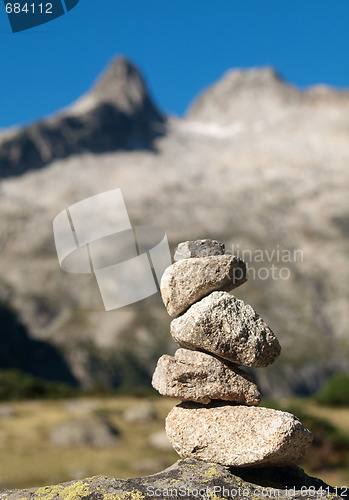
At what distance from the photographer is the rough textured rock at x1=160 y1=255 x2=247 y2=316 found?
898 cm

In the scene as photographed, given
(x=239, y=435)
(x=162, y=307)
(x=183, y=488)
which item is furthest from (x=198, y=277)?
(x=162, y=307)

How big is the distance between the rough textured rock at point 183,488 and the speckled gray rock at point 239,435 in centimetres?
28

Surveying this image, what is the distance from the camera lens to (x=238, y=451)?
8172 mm

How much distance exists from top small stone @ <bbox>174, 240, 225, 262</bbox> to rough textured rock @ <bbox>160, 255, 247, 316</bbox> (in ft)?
0.81

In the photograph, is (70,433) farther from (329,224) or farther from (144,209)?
(329,224)

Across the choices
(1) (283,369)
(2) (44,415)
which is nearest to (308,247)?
(1) (283,369)

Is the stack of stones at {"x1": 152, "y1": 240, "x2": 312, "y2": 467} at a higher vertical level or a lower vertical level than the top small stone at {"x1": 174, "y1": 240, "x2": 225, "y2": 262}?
lower

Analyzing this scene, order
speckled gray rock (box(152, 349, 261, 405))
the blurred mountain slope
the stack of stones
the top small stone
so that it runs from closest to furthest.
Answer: the stack of stones → speckled gray rock (box(152, 349, 261, 405)) → the top small stone → the blurred mountain slope

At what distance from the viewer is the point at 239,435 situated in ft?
27.2

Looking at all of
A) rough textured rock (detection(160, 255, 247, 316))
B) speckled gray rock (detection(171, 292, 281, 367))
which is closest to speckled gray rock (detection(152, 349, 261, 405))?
speckled gray rock (detection(171, 292, 281, 367))

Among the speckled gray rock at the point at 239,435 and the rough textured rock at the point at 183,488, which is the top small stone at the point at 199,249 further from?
the rough textured rock at the point at 183,488

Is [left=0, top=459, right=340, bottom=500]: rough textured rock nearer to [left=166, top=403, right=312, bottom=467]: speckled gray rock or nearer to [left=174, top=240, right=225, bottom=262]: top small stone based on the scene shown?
[left=166, top=403, right=312, bottom=467]: speckled gray rock

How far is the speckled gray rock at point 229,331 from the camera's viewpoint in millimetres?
8680

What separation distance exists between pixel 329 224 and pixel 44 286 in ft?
364
